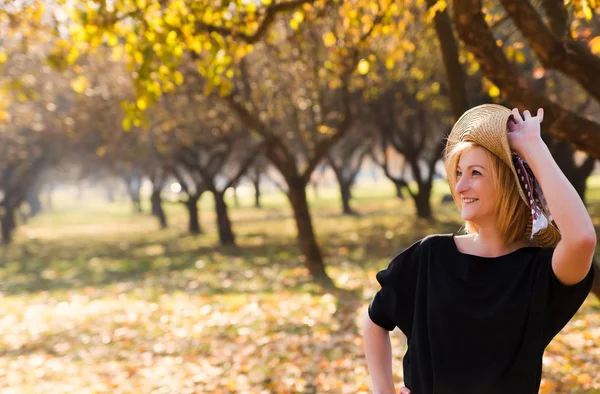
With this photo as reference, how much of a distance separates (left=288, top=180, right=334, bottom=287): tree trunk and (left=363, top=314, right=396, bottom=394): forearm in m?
11.3

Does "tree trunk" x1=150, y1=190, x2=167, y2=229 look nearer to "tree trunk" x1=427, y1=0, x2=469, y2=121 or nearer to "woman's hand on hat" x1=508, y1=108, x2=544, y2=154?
"tree trunk" x1=427, y1=0, x2=469, y2=121

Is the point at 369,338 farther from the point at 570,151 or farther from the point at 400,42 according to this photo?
the point at 570,151

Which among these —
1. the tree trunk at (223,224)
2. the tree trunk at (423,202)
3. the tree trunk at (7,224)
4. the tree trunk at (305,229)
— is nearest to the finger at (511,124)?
the tree trunk at (305,229)

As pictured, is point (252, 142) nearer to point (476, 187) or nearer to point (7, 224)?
point (7, 224)

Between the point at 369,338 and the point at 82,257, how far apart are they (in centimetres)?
2178

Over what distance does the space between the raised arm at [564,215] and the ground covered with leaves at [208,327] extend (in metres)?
4.48

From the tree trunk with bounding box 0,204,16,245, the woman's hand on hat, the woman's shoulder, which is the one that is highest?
the woman's hand on hat

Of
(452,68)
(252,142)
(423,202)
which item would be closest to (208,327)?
(452,68)

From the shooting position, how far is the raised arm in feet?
6.26

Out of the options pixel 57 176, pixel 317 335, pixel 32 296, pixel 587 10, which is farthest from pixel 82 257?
pixel 57 176

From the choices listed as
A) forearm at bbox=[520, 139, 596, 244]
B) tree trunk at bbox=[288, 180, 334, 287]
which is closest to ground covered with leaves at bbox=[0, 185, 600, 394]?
tree trunk at bbox=[288, 180, 334, 287]

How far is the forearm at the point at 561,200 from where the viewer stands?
191cm

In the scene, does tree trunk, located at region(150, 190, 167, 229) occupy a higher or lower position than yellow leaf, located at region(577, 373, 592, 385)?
higher

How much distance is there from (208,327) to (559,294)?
8339 mm
